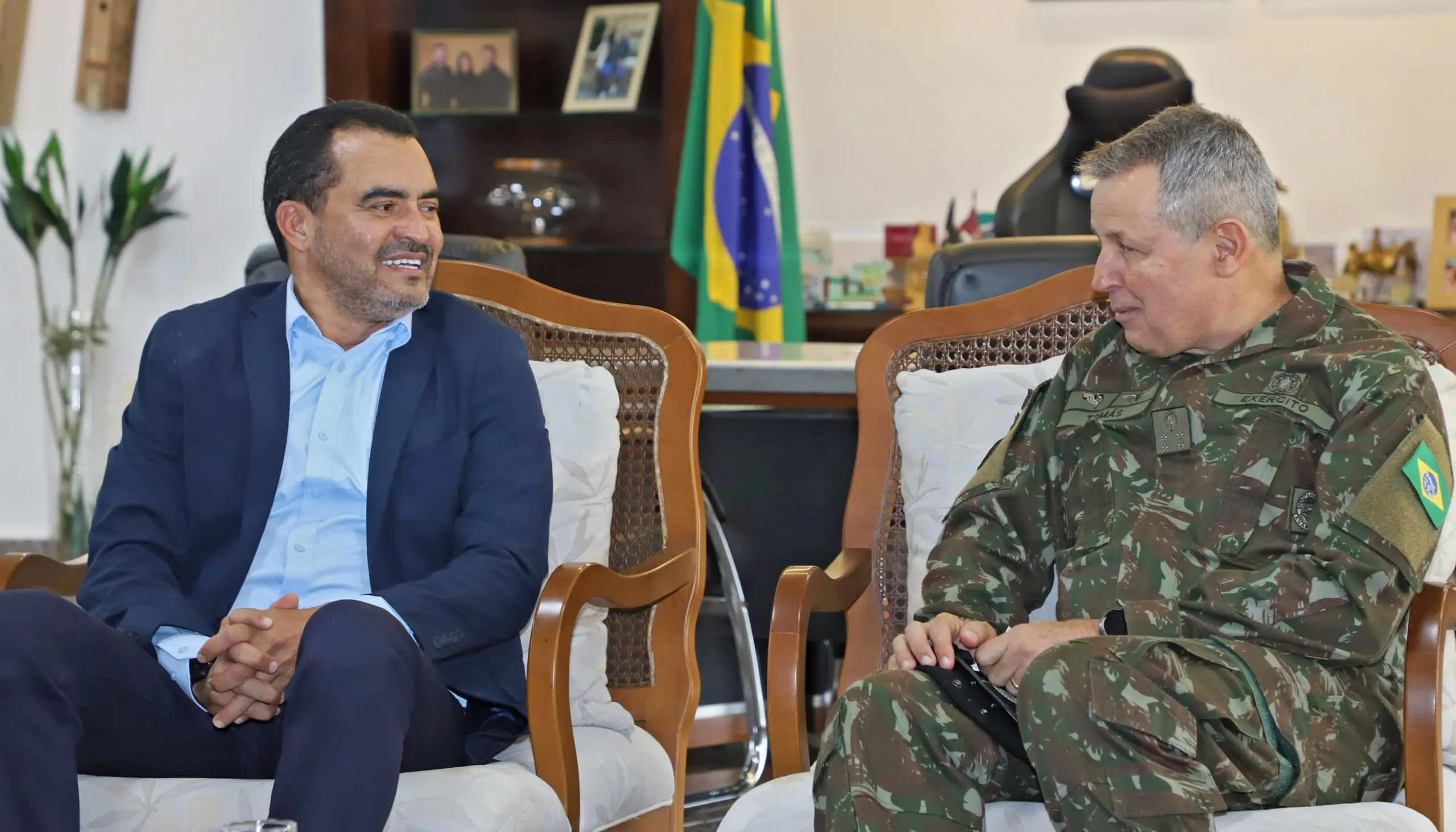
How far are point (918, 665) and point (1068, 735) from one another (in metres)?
0.24

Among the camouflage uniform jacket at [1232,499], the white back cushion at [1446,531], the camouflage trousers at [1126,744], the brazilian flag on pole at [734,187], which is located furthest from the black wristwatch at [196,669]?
the brazilian flag on pole at [734,187]

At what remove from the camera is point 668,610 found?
2014mm

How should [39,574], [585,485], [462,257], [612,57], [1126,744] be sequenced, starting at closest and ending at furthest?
[1126,744], [39,574], [585,485], [462,257], [612,57]

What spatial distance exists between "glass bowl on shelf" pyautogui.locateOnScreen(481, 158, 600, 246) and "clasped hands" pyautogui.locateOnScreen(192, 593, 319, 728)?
337 cm

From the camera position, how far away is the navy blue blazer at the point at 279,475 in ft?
5.79

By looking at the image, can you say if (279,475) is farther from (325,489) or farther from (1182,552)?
(1182,552)

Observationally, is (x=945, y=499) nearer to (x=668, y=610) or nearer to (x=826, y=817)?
(x=668, y=610)

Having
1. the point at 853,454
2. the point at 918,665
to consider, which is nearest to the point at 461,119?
the point at 853,454

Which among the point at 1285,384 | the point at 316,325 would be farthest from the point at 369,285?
the point at 1285,384

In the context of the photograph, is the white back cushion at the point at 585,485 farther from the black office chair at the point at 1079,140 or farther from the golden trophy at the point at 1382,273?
the golden trophy at the point at 1382,273

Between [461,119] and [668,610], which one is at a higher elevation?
[461,119]

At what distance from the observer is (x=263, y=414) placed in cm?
183

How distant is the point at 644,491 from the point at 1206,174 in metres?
0.88

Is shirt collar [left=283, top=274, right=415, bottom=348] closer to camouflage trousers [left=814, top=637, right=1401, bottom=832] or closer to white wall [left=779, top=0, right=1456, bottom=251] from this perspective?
camouflage trousers [left=814, top=637, right=1401, bottom=832]
